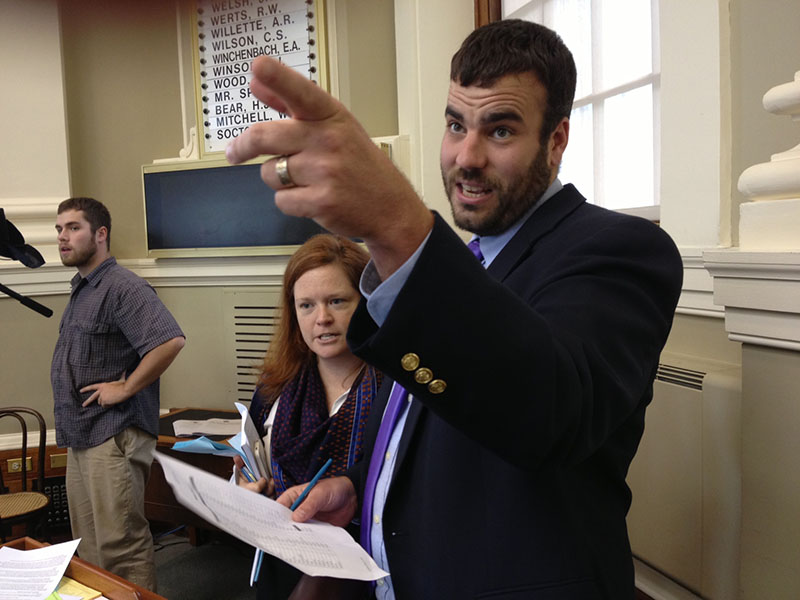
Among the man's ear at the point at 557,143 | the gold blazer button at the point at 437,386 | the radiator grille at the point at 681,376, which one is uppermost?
the man's ear at the point at 557,143

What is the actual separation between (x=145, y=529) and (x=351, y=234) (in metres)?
2.45

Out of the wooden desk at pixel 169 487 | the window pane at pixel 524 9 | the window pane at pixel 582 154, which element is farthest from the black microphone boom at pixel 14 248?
the window pane at pixel 524 9

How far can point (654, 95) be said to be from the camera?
211cm

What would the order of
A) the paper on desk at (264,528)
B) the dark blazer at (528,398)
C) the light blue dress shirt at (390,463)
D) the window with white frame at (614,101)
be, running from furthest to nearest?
the window with white frame at (614,101) → the light blue dress shirt at (390,463) → the paper on desk at (264,528) → the dark blazer at (528,398)

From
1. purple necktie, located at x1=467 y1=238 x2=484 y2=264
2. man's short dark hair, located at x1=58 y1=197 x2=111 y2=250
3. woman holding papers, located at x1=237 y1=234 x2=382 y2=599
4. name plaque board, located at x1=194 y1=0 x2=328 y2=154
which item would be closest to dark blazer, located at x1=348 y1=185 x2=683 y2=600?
purple necktie, located at x1=467 y1=238 x2=484 y2=264

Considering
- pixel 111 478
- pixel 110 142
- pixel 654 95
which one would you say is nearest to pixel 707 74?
pixel 654 95

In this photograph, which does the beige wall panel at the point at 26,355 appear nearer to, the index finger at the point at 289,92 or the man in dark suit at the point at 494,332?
the man in dark suit at the point at 494,332

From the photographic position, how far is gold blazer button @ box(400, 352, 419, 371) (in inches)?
20.0

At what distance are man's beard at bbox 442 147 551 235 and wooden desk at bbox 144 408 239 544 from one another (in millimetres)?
2248

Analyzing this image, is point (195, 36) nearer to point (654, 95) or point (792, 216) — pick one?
point (654, 95)

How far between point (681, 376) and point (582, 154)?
43.8 inches

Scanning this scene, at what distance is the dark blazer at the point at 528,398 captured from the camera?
501 millimetres

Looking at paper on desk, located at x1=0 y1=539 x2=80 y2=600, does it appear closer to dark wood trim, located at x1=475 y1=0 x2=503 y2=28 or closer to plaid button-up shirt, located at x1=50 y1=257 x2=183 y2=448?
plaid button-up shirt, located at x1=50 y1=257 x2=183 y2=448

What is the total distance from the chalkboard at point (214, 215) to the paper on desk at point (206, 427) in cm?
86
